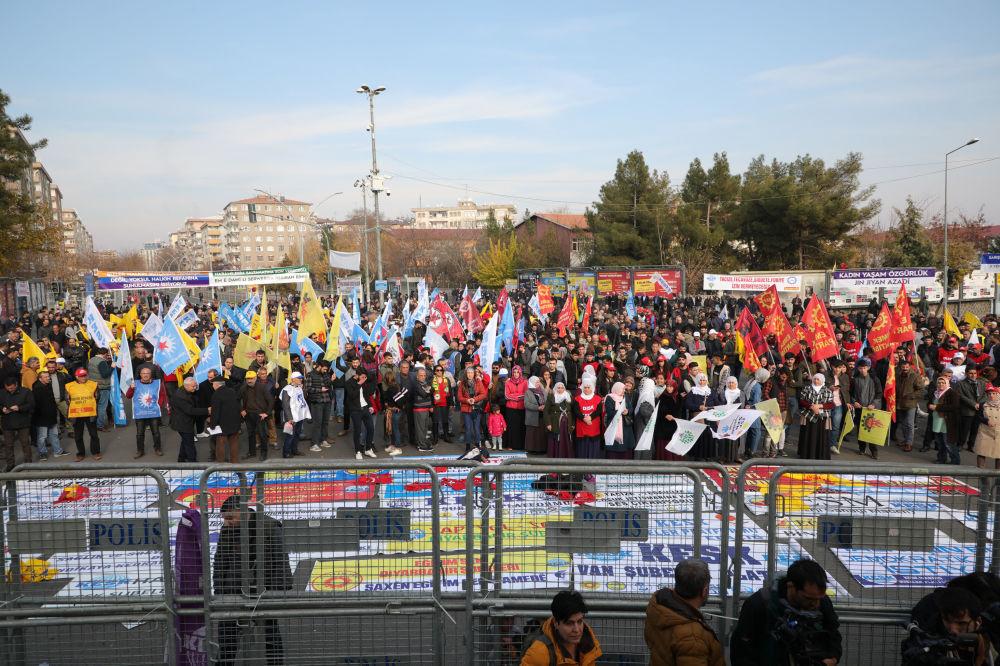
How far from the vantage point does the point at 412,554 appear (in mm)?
3986

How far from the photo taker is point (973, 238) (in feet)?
157

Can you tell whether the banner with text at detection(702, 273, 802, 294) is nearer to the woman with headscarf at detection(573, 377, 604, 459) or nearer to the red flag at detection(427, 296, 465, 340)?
the red flag at detection(427, 296, 465, 340)

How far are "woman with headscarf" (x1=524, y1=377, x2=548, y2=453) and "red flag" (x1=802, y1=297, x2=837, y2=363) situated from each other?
5.09m

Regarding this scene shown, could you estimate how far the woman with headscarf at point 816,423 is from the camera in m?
9.99

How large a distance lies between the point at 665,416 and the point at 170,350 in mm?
8652

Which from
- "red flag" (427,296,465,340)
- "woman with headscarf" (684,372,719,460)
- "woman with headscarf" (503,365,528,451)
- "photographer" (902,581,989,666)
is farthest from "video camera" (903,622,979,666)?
"red flag" (427,296,465,340)

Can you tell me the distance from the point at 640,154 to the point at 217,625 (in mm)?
50561

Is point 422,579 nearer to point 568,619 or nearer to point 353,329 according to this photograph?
point 568,619

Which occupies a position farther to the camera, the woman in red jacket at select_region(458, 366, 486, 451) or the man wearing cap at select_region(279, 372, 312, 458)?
the woman in red jacket at select_region(458, 366, 486, 451)

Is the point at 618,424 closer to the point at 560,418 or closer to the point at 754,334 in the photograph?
the point at 560,418

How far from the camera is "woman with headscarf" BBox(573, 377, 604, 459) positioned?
31.5 ft

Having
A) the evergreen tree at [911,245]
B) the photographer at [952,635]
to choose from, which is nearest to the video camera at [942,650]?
the photographer at [952,635]

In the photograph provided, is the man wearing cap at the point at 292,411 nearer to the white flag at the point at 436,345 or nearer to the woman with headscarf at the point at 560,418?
the woman with headscarf at the point at 560,418

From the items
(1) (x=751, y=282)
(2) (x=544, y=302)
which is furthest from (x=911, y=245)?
(2) (x=544, y=302)
